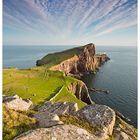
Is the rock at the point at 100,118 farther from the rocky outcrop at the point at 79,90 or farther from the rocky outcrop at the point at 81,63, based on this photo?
the rocky outcrop at the point at 81,63

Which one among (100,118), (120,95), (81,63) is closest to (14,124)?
(100,118)

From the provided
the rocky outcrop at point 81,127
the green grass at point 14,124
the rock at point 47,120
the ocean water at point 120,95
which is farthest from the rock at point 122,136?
the ocean water at point 120,95

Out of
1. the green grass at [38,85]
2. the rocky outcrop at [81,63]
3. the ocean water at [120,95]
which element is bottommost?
the ocean water at [120,95]

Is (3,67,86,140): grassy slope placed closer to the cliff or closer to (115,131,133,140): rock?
(115,131,133,140): rock

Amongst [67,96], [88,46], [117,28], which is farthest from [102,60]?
[117,28]

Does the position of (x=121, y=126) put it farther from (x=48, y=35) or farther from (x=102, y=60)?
(x=102, y=60)
